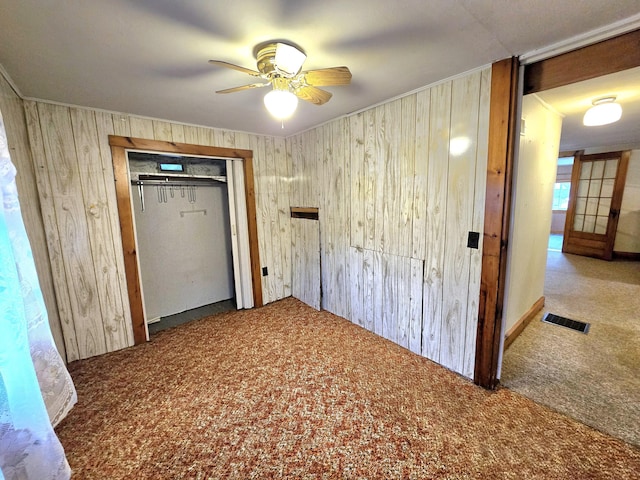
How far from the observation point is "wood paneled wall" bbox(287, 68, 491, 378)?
6.33 ft

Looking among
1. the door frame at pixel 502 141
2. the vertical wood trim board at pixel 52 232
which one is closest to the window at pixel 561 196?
the door frame at pixel 502 141

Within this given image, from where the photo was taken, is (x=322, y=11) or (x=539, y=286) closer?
(x=322, y=11)

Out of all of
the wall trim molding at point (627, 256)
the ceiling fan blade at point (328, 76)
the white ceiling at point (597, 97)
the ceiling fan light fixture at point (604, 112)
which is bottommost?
the wall trim molding at point (627, 256)

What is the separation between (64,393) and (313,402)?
→ 138 cm

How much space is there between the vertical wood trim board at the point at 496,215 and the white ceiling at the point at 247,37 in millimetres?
204

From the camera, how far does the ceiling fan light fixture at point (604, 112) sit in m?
2.36

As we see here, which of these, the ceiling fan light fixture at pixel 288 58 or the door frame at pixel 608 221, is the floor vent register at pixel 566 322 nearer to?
the ceiling fan light fixture at pixel 288 58

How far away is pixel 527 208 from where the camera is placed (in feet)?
8.29

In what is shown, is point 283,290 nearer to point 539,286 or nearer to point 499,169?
point 499,169

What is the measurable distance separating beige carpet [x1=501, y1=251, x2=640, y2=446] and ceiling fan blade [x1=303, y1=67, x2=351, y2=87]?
242 cm

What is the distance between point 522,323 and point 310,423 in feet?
8.06

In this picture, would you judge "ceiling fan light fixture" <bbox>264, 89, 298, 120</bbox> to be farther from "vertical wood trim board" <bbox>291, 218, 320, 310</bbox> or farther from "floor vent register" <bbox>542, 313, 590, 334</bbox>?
"floor vent register" <bbox>542, 313, 590, 334</bbox>

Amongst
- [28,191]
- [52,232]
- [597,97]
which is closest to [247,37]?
[28,191]

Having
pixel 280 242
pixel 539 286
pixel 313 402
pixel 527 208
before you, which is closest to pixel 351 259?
pixel 280 242
